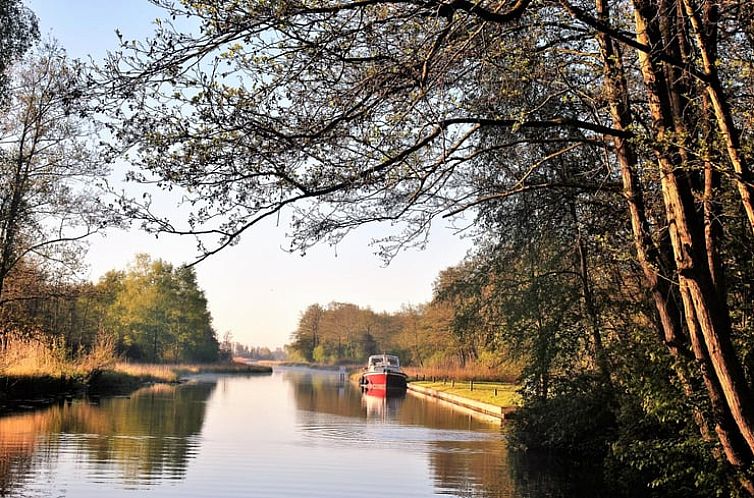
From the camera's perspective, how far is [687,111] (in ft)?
27.9

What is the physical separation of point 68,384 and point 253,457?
15894 mm

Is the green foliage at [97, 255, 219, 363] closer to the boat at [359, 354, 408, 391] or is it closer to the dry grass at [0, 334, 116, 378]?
the boat at [359, 354, 408, 391]

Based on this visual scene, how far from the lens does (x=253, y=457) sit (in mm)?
14367

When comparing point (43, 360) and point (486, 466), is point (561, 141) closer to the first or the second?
point (486, 466)

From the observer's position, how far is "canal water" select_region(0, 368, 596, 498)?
10953 mm

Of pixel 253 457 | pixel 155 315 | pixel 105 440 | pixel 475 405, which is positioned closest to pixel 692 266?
pixel 253 457

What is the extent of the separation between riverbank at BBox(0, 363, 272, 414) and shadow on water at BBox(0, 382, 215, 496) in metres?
0.96

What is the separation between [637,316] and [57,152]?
16427 millimetres

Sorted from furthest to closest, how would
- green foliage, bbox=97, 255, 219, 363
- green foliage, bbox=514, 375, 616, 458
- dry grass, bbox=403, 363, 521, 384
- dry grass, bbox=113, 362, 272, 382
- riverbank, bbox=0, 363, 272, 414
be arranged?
green foliage, bbox=97, 255, 219, 363 → dry grass, bbox=403, 363, 521, 384 → dry grass, bbox=113, 362, 272, 382 → riverbank, bbox=0, 363, 272, 414 → green foliage, bbox=514, 375, 616, 458

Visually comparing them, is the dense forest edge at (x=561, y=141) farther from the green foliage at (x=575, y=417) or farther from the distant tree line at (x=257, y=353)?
the distant tree line at (x=257, y=353)

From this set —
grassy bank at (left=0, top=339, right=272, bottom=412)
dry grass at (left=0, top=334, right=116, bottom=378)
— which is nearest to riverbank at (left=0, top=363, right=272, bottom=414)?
grassy bank at (left=0, top=339, right=272, bottom=412)

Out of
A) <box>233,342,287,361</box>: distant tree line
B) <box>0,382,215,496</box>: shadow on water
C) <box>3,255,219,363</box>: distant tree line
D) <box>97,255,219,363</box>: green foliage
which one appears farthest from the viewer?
<box>233,342,287,361</box>: distant tree line

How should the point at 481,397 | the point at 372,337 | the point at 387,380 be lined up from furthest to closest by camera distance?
the point at 372,337, the point at 387,380, the point at 481,397

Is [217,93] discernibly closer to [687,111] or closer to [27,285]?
[687,111]
